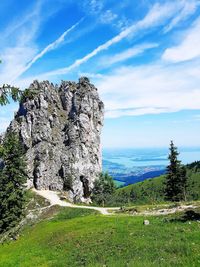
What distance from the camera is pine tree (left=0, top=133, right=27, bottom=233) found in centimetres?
6376

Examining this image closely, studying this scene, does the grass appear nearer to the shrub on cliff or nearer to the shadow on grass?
the shadow on grass

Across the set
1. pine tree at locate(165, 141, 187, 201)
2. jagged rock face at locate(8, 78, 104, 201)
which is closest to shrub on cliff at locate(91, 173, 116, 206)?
jagged rock face at locate(8, 78, 104, 201)

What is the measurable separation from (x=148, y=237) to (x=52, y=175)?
81.0 m

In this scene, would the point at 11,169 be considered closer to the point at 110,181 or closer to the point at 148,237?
the point at 148,237

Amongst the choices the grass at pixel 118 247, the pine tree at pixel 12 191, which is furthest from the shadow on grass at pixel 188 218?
the pine tree at pixel 12 191

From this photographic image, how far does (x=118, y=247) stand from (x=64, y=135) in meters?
92.7

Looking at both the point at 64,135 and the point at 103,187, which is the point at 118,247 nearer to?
the point at 103,187

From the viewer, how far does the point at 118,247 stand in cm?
2948

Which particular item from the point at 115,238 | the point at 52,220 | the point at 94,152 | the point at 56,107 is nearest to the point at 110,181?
the point at 94,152

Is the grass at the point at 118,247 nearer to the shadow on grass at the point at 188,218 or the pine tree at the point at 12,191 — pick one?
the shadow on grass at the point at 188,218

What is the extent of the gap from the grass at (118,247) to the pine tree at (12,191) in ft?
60.0

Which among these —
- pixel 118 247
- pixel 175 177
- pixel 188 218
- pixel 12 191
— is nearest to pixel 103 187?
pixel 175 177

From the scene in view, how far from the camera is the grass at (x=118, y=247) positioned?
22578mm

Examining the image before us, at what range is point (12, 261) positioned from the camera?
123ft
